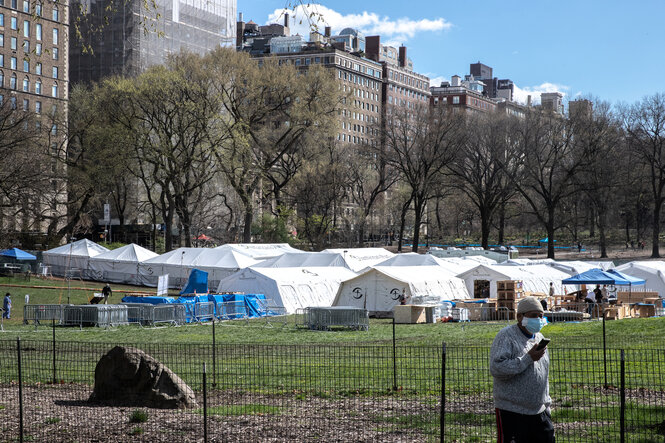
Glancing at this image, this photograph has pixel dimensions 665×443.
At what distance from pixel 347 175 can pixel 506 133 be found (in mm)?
17699

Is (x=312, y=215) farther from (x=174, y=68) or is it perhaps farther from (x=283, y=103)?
(x=174, y=68)

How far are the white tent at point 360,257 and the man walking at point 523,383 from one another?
42.9 meters

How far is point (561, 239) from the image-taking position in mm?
107938

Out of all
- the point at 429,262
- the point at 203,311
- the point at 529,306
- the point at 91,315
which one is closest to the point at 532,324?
the point at 529,306

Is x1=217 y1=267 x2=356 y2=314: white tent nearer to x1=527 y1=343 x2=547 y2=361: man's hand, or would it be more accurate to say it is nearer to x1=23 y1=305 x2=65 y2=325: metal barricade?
x1=23 y1=305 x2=65 y2=325: metal barricade

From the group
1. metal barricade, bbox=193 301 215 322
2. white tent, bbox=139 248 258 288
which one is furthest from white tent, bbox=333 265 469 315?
white tent, bbox=139 248 258 288

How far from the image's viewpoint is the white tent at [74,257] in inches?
2285

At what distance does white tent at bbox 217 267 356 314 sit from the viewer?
39625 mm

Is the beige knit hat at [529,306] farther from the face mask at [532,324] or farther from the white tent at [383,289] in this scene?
the white tent at [383,289]

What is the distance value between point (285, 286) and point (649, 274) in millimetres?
21296

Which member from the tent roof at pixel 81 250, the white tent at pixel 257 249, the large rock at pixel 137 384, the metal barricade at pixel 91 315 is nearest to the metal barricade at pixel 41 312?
the metal barricade at pixel 91 315

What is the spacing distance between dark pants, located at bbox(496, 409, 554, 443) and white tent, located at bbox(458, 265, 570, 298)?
113 ft

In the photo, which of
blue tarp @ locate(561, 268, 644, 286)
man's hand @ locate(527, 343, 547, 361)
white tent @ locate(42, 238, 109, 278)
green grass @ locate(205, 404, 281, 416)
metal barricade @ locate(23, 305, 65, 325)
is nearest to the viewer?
man's hand @ locate(527, 343, 547, 361)

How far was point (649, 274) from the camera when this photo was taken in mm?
44812
